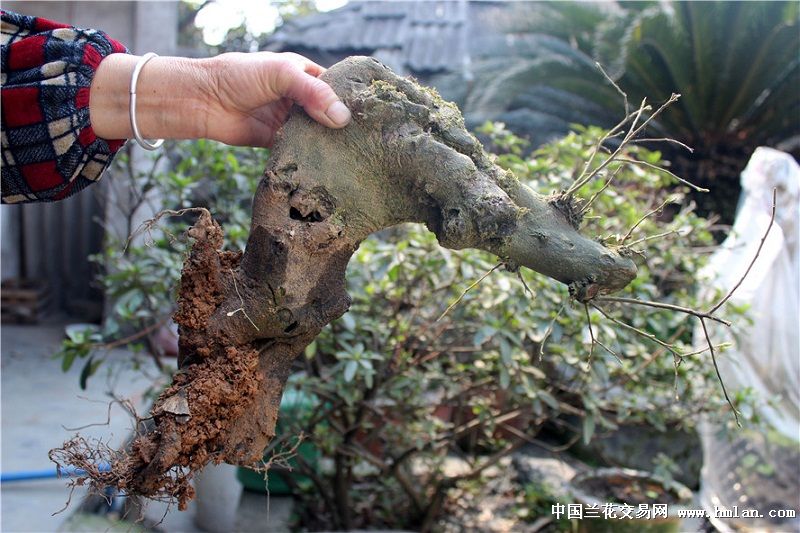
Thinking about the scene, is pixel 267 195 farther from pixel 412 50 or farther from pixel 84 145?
pixel 412 50

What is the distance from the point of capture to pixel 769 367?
166 inches

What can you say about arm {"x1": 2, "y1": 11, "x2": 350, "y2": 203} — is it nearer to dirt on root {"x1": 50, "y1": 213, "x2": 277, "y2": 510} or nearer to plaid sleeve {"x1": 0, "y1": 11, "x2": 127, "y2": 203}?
plaid sleeve {"x1": 0, "y1": 11, "x2": 127, "y2": 203}

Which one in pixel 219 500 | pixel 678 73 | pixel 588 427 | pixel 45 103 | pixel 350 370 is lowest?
pixel 219 500

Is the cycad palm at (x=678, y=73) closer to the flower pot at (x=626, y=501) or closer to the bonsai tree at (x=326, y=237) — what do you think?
the flower pot at (x=626, y=501)

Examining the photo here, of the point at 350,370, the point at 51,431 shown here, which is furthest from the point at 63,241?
the point at 350,370

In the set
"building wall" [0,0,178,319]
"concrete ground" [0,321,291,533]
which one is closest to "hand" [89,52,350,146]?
"concrete ground" [0,321,291,533]

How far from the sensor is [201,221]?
4.82 feet

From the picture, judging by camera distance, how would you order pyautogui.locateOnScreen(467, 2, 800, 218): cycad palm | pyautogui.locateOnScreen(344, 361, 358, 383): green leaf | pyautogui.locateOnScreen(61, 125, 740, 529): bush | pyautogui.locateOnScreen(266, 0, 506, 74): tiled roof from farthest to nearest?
pyautogui.locateOnScreen(266, 0, 506, 74): tiled roof → pyautogui.locateOnScreen(467, 2, 800, 218): cycad palm → pyautogui.locateOnScreen(61, 125, 740, 529): bush → pyautogui.locateOnScreen(344, 361, 358, 383): green leaf

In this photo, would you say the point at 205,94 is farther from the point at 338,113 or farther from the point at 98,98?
the point at 338,113

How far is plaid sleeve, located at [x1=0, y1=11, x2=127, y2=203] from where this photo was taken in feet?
4.71

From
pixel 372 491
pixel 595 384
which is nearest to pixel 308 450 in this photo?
pixel 372 491

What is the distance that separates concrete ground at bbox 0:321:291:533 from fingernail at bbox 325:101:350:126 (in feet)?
4.46

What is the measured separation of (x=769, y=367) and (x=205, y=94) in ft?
12.7

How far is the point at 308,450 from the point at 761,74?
5498mm
